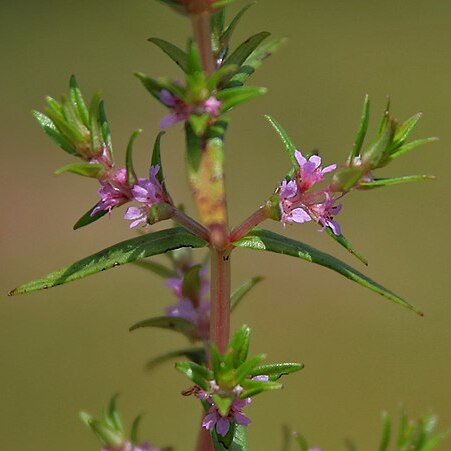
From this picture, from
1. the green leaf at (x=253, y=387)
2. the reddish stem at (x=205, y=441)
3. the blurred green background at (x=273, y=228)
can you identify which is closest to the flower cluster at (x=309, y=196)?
the green leaf at (x=253, y=387)

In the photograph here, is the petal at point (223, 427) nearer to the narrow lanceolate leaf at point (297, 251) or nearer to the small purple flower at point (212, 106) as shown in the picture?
the narrow lanceolate leaf at point (297, 251)

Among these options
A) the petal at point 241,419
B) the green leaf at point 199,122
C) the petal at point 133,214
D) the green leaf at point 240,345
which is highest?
the green leaf at point 199,122

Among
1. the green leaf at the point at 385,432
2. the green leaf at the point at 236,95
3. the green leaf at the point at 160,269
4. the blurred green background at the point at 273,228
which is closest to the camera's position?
the green leaf at the point at 236,95

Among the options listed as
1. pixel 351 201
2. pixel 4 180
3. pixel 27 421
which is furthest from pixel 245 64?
pixel 4 180

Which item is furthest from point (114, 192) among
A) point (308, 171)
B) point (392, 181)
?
point (392, 181)

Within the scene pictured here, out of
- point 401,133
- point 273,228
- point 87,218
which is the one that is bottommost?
point 87,218

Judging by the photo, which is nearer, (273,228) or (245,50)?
(245,50)

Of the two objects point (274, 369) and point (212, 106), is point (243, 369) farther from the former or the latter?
point (212, 106)

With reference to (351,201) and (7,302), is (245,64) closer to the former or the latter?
(7,302)
